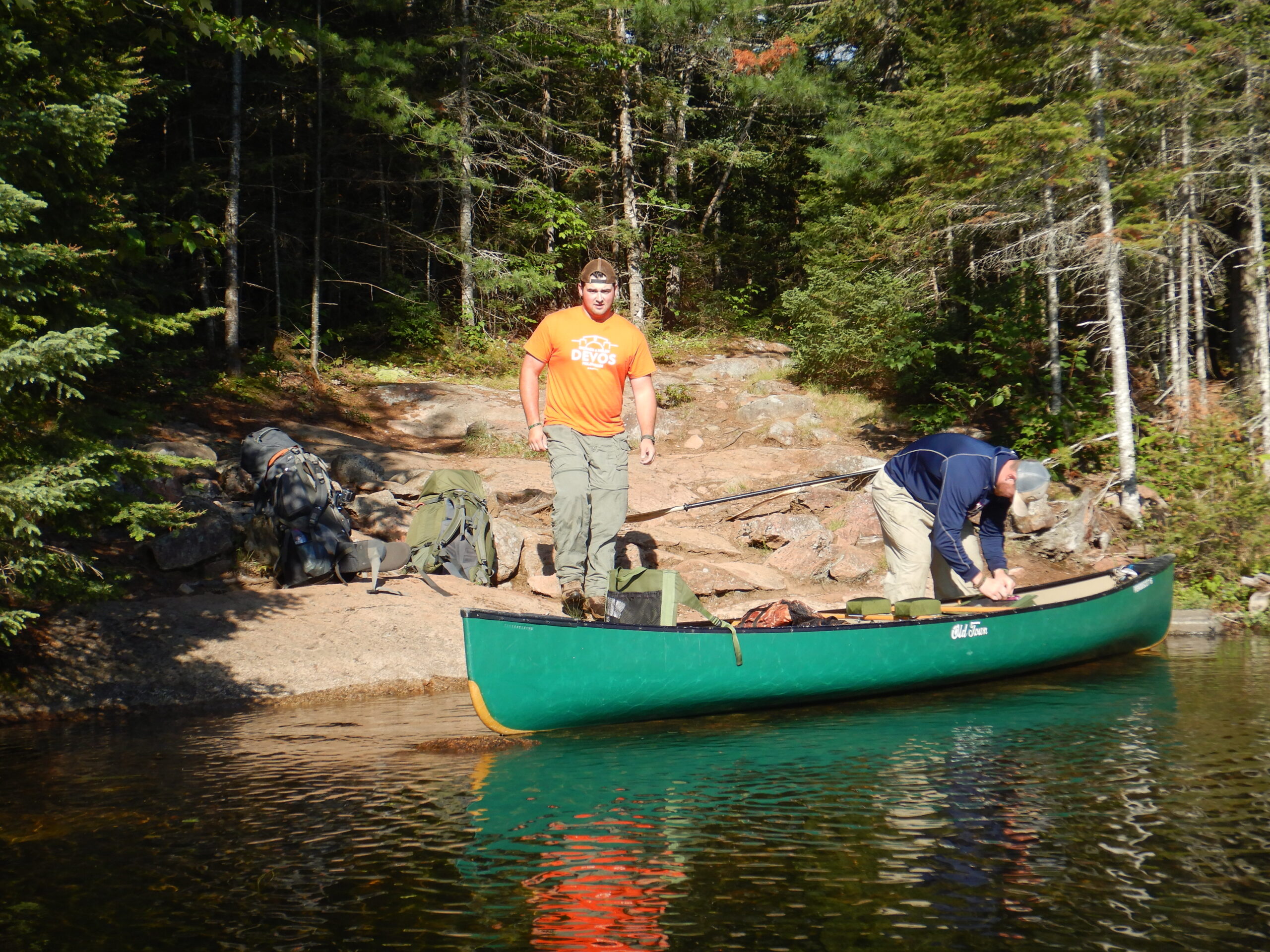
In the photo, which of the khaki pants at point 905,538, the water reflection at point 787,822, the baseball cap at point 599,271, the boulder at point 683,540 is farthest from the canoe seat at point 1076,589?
the baseball cap at point 599,271

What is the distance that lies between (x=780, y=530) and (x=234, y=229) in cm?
935

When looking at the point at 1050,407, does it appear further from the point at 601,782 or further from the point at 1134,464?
the point at 601,782

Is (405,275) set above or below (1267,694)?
above

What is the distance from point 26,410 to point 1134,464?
33.3ft

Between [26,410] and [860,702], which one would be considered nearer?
[26,410]

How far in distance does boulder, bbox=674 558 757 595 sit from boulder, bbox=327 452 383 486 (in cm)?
367

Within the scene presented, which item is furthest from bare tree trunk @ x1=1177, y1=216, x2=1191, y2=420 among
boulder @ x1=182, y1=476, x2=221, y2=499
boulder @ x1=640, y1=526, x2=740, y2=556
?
boulder @ x1=182, y1=476, x2=221, y2=499

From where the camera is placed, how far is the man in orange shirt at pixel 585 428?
22.2 ft

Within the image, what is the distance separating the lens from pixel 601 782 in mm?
4406

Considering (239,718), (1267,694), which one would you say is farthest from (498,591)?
(1267,694)

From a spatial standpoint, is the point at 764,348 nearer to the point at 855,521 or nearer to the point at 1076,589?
the point at 855,521

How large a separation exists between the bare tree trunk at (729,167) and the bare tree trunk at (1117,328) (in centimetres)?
1064

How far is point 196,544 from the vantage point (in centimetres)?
809

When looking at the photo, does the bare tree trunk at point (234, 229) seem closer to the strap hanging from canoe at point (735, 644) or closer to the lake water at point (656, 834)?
the lake water at point (656, 834)
